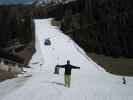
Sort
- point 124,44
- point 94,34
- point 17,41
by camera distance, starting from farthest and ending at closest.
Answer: point 17,41
point 94,34
point 124,44

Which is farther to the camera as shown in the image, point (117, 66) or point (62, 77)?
point (117, 66)

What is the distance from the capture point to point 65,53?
58.8 metres

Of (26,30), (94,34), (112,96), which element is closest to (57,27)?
(26,30)

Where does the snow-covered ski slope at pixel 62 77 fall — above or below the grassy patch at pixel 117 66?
above

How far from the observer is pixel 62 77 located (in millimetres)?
28984

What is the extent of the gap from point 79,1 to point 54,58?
40.6 m

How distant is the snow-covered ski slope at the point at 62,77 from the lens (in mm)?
17906

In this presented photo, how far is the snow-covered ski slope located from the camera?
17906 millimetres

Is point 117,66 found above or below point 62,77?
below

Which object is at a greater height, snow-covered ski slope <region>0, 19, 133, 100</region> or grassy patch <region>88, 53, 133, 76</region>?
snow-covered ski slope <region>0, 19, 133, 100</region>

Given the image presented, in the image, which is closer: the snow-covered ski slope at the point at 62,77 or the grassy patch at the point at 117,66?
the snow-covered ski slope at the point at 62,77

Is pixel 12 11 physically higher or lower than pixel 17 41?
higher

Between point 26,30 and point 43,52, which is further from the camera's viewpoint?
point 26,30

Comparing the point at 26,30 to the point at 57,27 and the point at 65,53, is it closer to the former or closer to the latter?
the point at 57,27
